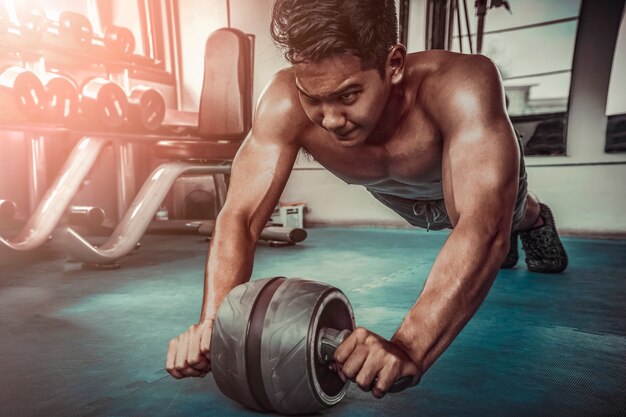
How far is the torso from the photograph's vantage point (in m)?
1.11

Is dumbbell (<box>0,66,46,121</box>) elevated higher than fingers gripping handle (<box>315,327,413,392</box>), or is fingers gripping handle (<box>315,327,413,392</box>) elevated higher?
dumbbell (<box>0,66,46,121</box>)

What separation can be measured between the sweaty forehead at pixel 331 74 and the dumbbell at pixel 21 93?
230 centimetres

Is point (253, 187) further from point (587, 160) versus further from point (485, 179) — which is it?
point (587, 160)

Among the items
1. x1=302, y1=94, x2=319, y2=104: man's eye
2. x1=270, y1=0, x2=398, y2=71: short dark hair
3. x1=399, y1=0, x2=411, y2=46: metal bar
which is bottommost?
x1=302, y1=94, x2=319, y2=104: man's eye

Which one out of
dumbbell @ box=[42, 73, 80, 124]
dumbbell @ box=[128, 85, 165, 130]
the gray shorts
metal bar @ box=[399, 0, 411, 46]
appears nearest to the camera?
the gray shorts

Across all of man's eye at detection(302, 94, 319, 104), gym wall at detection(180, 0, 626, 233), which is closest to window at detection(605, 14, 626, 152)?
gym wall at detection(180, 0, 626, 233)

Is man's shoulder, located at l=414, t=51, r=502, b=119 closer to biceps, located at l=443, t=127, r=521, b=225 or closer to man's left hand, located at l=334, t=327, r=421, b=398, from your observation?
biceps, located at l=443, t=127, r=521, b=225

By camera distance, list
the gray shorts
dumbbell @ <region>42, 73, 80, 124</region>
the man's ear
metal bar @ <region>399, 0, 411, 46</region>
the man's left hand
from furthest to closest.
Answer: metal bar @ <region>399, 0, 411, 46</region>, dumbbell @ <region>42, 73, 80, 124</region>, the gray shorts, the man's ear, the man's left hand

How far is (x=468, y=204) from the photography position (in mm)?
903

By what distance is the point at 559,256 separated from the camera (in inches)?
88.4

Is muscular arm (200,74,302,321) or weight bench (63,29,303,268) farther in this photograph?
weight bench (63,29,303,268)

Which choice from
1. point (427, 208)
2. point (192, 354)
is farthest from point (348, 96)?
point (427, 208)

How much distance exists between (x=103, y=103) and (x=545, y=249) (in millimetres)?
2479

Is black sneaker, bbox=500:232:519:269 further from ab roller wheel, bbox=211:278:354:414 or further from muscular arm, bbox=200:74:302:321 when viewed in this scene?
ab roller wheel, bbox=211:278:354:414
